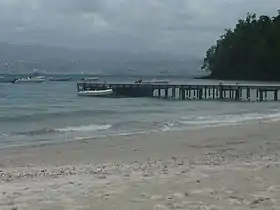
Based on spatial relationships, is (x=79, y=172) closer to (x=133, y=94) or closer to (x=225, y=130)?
(x=225, y=130)

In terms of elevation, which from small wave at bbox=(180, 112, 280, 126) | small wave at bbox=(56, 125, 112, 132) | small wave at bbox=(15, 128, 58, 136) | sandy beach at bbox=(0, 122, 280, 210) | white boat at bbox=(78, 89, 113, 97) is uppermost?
sandy beach at bbox=(0, 122, 280, 210)

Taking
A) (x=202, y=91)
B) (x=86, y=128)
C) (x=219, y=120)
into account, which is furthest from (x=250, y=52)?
(x=86, y=128)

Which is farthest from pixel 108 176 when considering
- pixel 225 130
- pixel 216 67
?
pixel 216 67

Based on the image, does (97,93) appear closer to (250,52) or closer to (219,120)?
(219,120)

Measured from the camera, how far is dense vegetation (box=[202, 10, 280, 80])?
11562cm

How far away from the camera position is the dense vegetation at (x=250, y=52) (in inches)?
4552

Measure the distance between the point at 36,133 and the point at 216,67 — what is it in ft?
353

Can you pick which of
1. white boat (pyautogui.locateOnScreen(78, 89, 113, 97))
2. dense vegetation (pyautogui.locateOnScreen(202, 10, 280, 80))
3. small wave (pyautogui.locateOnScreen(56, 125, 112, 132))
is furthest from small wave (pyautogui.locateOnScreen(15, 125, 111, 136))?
dense vegetation (pyautogui.locateOnScreen(202, 10, 280, 80))

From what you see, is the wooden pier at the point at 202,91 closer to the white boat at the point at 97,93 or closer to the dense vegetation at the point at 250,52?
the white boat at the point at 97,93

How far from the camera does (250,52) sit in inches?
4729

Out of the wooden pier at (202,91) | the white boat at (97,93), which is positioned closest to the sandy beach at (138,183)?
the wooden pier at (202,91)

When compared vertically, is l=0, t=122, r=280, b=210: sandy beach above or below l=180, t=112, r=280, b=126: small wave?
above

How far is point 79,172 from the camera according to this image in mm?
10820

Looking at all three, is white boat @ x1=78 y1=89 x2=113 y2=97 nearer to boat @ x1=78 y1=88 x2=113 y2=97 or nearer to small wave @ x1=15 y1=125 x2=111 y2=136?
boat @ x1=78 y1=88 x2=113 y2=97
